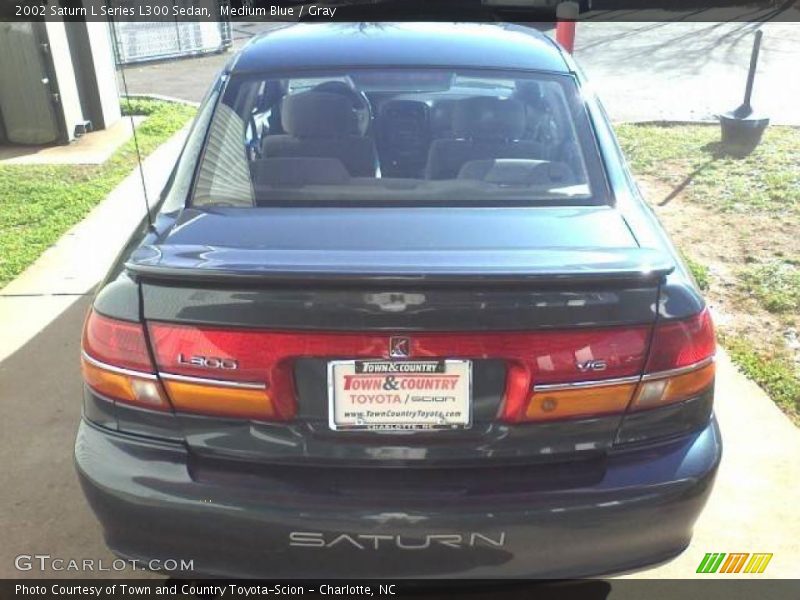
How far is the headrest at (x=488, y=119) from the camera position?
2.64 m

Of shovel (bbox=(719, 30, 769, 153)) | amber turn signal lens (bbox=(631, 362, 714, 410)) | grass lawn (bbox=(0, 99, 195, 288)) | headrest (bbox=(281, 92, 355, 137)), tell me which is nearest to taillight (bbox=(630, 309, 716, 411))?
amber turn signal lens (bbox=(631, 362, 714, 410))

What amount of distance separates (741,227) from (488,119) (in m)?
3.32

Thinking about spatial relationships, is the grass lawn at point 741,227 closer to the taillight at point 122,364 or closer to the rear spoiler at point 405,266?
the rear spoiler at point 405,266

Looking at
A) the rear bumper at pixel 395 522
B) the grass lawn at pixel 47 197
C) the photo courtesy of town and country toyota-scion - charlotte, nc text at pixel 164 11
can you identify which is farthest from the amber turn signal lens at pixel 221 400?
the grass lawn at pixel 47 197

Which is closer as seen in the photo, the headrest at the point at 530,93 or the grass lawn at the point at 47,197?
the headrest at the point at 530,93

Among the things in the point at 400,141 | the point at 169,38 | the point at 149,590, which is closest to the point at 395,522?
the point at 149,590

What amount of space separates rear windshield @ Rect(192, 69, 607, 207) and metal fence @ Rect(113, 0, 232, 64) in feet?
39.2

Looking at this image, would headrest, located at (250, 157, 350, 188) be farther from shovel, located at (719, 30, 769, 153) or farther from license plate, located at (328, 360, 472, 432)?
shovel, located at (719, 30, 769, 153)

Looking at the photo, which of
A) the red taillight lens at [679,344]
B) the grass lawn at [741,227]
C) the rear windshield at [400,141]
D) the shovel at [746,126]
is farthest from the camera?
the shovel at [746,126]

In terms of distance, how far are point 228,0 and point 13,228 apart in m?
12.4

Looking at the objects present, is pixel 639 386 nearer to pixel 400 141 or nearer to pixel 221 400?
pixel 221 400

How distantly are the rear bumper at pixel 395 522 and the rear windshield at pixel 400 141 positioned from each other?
821 mm

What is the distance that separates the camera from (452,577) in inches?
72.3

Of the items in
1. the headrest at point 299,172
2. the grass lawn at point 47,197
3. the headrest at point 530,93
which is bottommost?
the grass lawn at point 47,197
